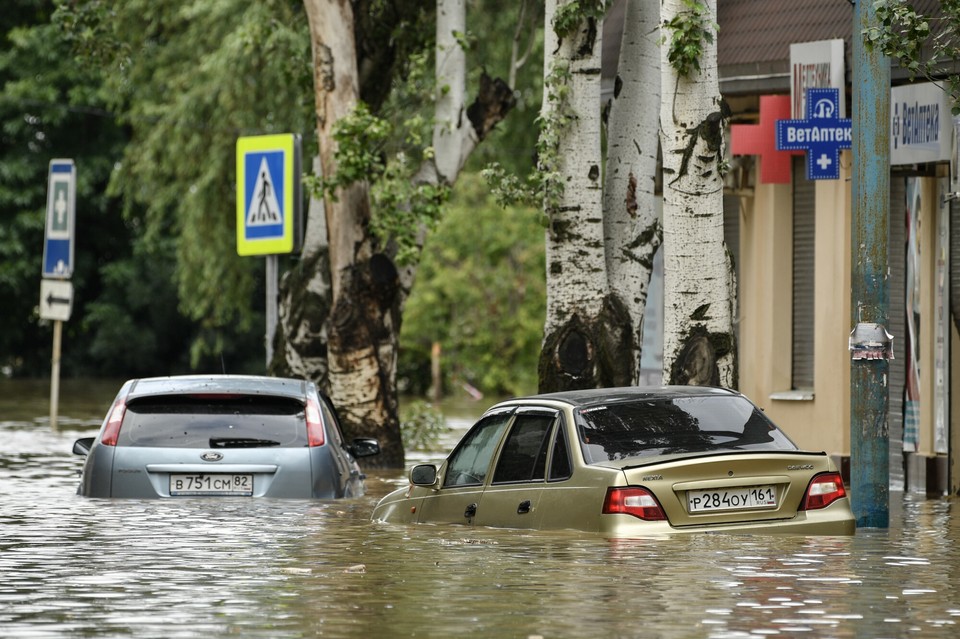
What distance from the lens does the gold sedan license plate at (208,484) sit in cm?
1395

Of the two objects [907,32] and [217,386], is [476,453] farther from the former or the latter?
[907,32]

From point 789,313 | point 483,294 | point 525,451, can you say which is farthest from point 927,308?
point 483,294

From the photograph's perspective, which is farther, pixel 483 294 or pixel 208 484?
pixel 483 294

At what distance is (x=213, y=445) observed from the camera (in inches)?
551

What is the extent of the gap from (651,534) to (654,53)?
28.9 ft

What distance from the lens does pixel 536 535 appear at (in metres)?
11.1

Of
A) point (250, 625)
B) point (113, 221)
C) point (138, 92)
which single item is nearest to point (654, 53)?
point (250, 625)

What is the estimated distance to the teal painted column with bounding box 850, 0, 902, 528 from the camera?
507 inches

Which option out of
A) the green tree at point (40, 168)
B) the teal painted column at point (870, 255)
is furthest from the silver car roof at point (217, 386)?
the green tree at point (40, 168)

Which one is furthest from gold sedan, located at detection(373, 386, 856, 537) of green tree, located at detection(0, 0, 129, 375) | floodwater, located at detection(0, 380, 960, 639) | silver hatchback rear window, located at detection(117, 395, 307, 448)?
green tree, located at detection(0, 0, 129, 375)

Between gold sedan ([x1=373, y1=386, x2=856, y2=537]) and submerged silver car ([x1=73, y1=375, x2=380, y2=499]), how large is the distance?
90.5 inches

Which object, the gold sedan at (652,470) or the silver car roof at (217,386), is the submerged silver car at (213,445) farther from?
the gold sedan at (652,470)

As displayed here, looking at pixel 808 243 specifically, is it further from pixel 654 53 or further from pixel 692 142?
pixel 692 142

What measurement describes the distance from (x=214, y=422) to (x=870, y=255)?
178 inches
